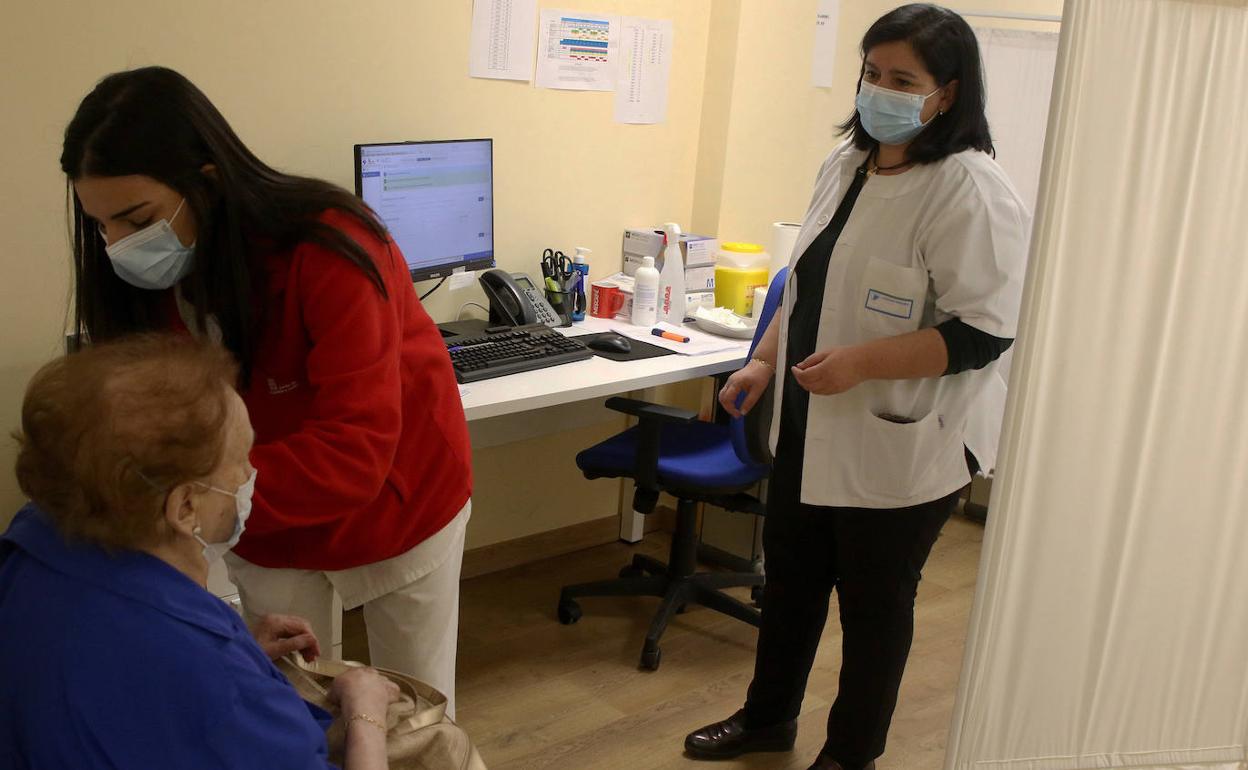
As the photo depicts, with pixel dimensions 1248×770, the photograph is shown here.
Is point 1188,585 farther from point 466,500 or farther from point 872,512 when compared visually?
point 466,500

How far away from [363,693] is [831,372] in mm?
1000

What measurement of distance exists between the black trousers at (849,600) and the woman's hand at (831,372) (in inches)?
10.4

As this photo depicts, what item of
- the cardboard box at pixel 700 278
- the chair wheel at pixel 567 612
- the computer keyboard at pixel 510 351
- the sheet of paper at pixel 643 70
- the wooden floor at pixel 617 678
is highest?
the sheet of paper at pixel 643 70

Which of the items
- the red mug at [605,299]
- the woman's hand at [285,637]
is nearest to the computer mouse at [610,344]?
the red mug at [605,299]

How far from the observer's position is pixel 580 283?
332 centimetres

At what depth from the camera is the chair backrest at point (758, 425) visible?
271 cm

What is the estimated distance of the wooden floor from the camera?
2637mm

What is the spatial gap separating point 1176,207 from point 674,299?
2017mm

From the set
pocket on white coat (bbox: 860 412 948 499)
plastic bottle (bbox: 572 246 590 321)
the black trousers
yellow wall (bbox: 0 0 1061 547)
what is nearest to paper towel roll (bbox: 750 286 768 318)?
yellow wall (bbox: 0 0 1061 547)

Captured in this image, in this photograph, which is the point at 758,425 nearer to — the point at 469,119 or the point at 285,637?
the point at 469,119

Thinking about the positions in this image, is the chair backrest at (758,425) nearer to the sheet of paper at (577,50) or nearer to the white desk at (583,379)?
the white desk at (583,379)

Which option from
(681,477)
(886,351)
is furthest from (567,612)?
(886,351)

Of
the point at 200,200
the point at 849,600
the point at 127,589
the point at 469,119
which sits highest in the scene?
the point at 469,119

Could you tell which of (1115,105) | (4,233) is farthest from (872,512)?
(4,233)
